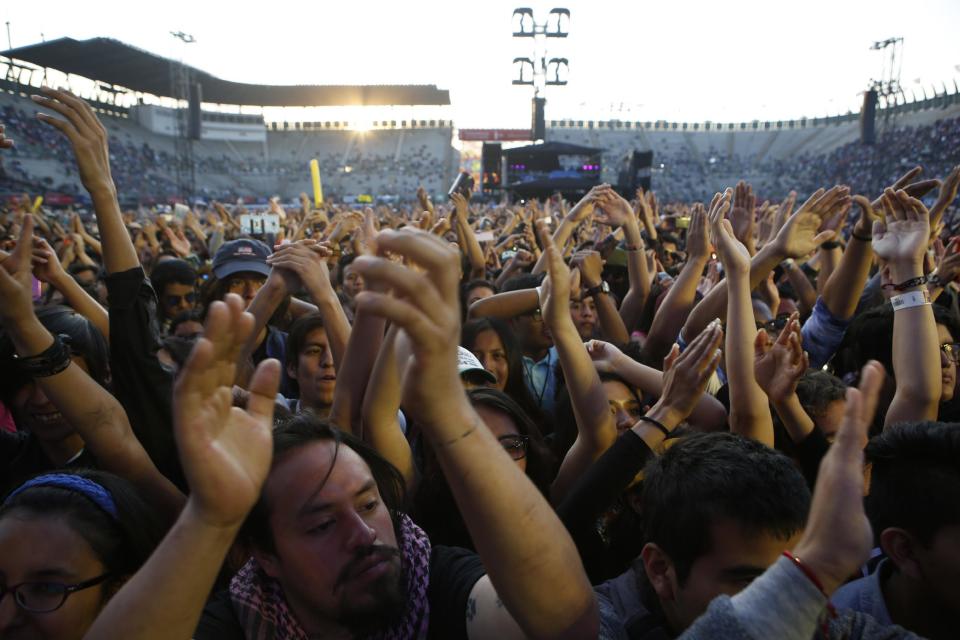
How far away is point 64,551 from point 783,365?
2.14m

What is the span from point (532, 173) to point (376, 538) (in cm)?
2645

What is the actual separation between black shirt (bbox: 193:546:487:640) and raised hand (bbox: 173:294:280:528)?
1.91 ft

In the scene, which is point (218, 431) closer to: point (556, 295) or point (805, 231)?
point (556, 295)

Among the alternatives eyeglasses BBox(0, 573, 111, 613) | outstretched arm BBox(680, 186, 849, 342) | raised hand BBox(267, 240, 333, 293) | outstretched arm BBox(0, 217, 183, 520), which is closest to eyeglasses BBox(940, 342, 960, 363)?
outstretched arm BBox(680, 186, 849, 342)

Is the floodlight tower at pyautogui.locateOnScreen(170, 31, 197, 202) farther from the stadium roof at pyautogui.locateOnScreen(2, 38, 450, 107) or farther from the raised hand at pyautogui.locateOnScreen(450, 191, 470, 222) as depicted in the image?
the raised hand at pyautogui.locateOnScreen(450, 191, 470, 222)

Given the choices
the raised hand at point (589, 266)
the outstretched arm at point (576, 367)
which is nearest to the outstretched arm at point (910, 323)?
the outstretched arm at point (576, 367)

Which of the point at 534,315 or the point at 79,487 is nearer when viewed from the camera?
the point at 79,487

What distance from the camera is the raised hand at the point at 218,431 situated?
3.46 feet

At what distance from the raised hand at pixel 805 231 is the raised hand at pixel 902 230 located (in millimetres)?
307

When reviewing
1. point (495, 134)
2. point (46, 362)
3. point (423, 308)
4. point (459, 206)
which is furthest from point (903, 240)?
point (495, 134)

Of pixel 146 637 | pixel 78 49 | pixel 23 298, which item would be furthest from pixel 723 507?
pixel 78 49

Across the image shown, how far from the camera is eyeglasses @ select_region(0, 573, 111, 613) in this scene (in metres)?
1.39

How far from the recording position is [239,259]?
3764 mm

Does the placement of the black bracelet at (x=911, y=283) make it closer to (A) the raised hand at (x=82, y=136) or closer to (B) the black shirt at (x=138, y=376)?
(B) the black shirt at (x=138, y=376)
